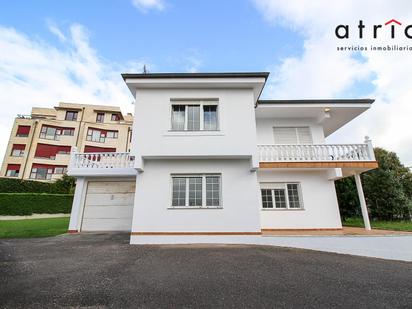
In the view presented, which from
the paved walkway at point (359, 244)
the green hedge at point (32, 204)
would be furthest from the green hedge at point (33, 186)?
the paved walkway at point (359, 244)

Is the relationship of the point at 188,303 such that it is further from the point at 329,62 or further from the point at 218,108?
the point at 329,62

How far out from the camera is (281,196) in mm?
8875

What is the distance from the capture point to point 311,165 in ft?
27.0

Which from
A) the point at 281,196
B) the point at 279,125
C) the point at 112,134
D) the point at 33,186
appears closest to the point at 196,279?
the point at 281,196

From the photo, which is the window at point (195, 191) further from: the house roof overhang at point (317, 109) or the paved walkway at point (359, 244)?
the house roof overhang at point (317, 109)

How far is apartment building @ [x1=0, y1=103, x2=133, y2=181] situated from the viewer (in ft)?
82.9

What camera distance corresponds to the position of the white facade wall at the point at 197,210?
686 cm

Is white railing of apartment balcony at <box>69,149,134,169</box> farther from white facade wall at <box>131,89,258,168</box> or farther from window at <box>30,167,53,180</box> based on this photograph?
window at <box>30,167,53,180</box>

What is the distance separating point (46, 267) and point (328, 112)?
1237 cm

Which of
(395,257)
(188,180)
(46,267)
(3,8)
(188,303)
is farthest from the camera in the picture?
(3,8)

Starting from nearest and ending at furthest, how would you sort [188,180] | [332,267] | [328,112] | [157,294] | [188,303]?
[188,303] < [157,294] < [332,267] < [188,180] < [328,112]

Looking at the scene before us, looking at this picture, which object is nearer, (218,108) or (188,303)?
(188,303)

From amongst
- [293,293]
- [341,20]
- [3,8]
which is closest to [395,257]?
[293,293]

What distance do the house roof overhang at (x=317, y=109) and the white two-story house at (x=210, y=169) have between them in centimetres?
5
